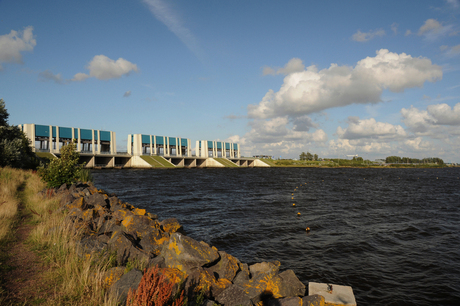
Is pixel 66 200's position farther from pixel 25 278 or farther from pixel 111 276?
pixel 111 276

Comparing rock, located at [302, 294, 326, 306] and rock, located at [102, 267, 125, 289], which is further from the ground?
rock, located at [102, 267, 125, 289]

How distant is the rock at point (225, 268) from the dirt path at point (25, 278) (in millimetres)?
4587

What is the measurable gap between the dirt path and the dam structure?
2821 inches

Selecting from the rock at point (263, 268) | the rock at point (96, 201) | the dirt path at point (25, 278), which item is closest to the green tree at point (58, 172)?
the rock at point (96, 201)

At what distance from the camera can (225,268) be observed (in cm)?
872

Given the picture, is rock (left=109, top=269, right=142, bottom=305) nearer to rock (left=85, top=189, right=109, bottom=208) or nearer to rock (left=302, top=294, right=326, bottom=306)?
rock (left=302, top=294, right=326, bottom=306)

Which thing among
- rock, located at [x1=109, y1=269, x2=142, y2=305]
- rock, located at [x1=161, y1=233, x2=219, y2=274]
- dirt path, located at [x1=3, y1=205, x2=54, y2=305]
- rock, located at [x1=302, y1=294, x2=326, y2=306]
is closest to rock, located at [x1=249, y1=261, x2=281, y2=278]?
rock, located at [x1=161, y1=233, x2=219, y2=274]

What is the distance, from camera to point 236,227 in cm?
1778

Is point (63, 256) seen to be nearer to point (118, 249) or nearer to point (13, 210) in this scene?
point (118, 249)

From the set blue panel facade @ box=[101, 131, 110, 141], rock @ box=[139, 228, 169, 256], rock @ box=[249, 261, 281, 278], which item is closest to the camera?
rock @ box=[249, 261, 281, 278]

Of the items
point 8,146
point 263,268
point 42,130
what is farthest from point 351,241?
point 42,130

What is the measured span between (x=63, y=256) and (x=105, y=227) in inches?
164

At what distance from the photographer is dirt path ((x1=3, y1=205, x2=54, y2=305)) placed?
18.9 ft

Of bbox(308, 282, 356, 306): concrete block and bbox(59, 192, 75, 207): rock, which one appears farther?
bbox(59, 192, 75, 207): rock
